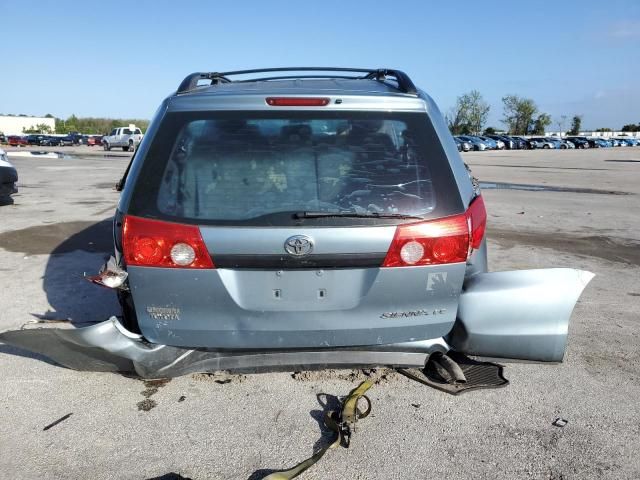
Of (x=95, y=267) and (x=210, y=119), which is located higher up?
(x=210, y=119)

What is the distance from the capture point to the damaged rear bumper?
10.2ft

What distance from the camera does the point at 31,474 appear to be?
261 cm

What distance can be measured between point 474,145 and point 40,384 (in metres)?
60.1

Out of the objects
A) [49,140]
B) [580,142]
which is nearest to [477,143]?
[580,142]

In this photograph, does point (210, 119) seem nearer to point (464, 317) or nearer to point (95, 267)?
point (464, 317)

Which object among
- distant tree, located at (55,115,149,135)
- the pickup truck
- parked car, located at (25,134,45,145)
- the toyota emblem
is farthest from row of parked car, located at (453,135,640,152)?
distant tree, located at (55,115,149,135)

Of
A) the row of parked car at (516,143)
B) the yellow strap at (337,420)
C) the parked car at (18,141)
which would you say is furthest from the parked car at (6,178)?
the parked car at (18,141)

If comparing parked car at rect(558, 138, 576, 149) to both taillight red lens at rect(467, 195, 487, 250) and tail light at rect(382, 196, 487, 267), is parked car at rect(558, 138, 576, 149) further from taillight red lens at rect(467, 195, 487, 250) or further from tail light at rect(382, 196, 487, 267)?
tail light at rect(382, 196, 487, 267)

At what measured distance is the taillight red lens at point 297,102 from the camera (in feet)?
9.78

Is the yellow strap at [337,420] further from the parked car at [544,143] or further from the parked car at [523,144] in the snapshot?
the parked car at [544,143]

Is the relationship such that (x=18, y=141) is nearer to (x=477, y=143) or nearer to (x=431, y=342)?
(x=477, y=143)

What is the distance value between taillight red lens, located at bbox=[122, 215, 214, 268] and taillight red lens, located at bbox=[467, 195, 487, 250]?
143 cm

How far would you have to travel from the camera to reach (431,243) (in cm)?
294

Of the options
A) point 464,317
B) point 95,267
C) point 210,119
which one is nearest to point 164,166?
point 210,119
